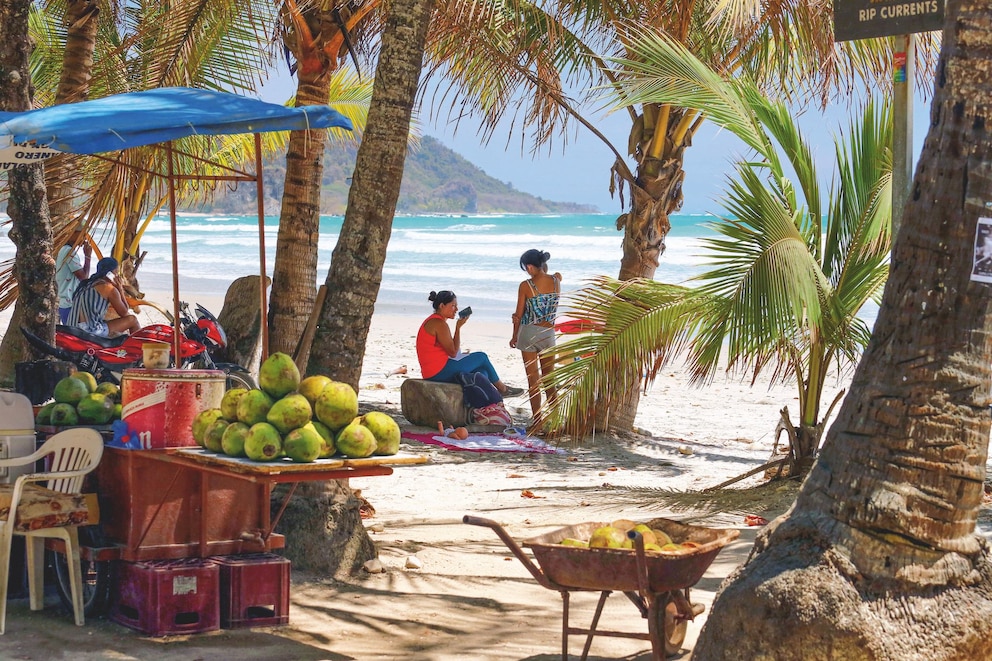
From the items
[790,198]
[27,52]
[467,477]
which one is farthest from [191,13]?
[790,198]

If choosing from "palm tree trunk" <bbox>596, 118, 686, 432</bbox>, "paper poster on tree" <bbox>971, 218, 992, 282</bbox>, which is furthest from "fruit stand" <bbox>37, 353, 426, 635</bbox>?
"palm tree trunk" <bbox>596, 118, 686, 432</bbox>

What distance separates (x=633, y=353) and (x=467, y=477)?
202cm

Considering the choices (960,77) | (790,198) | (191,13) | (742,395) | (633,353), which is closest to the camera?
(960,77)

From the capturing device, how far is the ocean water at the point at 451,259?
3103 centimetres

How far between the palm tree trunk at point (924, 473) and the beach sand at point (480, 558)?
1.32 m

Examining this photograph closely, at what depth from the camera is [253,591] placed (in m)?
4.88

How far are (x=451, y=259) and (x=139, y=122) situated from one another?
38.8 metres

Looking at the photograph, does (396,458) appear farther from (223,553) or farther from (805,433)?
(805,433)

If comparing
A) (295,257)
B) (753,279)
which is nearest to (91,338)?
(295,257)

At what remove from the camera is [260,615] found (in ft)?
16.2

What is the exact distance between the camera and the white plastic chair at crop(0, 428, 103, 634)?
→ 4.71 meters

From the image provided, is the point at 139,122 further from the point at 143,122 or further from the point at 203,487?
the point at 203,487

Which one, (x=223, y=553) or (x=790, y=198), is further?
(x=790, y=198)

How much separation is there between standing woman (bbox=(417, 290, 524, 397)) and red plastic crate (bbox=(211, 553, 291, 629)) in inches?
215
